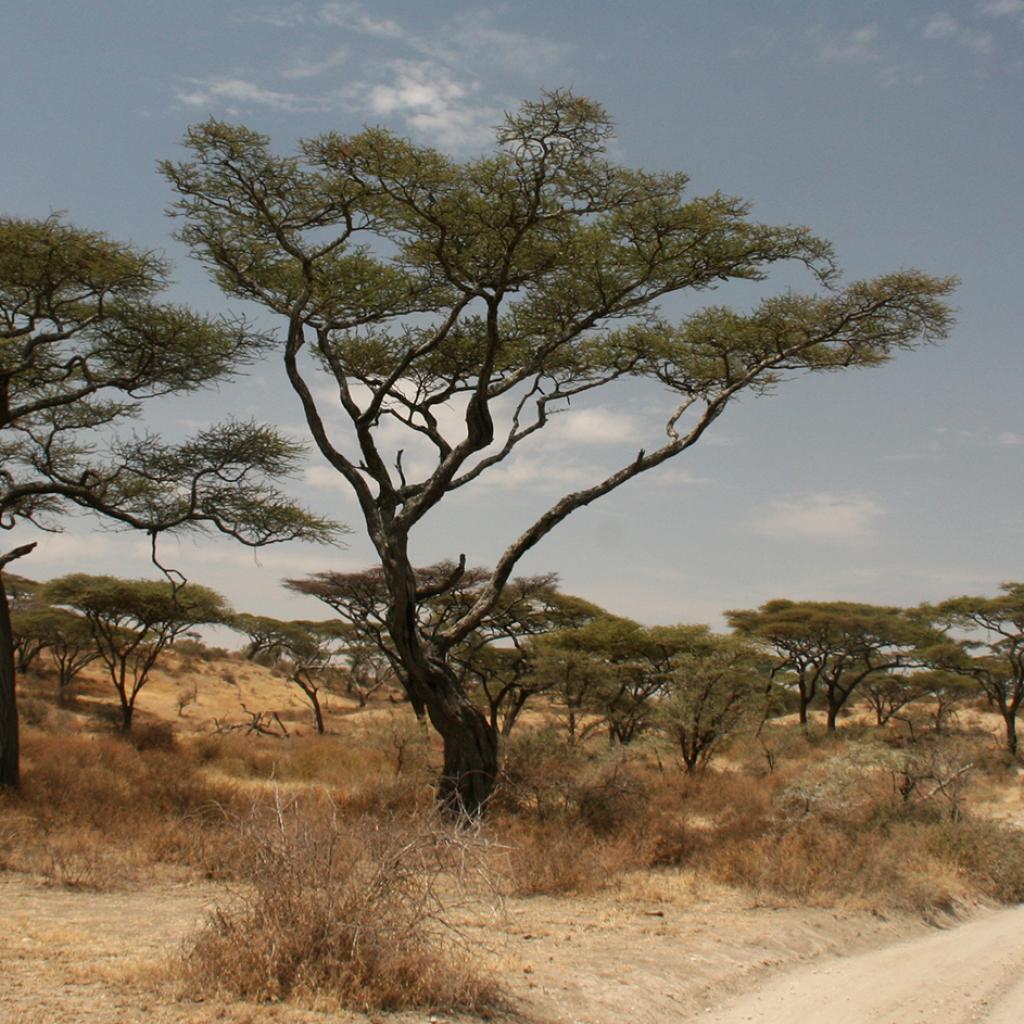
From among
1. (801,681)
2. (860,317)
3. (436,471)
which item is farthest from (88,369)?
(801,681)

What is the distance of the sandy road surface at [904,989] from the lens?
594cm

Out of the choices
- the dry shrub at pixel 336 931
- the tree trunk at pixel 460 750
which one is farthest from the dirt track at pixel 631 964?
the tree trunk at pixel 460 750

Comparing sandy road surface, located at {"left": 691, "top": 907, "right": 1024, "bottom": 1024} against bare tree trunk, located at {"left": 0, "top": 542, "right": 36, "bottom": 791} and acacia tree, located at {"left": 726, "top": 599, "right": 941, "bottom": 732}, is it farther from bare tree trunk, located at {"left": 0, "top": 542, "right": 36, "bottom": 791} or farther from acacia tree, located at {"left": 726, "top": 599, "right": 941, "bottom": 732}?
acacia tree, located at {"left": 726, "top": 599, "right": 941, "bottom": 732}

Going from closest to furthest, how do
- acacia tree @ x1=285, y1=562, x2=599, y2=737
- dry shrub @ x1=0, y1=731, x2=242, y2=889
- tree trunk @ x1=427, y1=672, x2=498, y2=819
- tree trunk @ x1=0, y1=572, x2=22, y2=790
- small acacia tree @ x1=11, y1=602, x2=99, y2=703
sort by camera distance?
dry shrub @ x1=0, y1=731, x2=242, y2=889 → tree trunk @ x1=0, y1=572, x2=22, y2=790 → tree trunk @ x1=427, y1=672, x2=498, y2=819 → acacia tree @ x1=285, y1=562, x2=599, y2=737 → small acacia tree @ x1=11, y1=602, x2=99, y2=703

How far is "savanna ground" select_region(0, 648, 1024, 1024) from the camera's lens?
5070 mm

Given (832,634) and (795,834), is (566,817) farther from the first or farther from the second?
(832,634)

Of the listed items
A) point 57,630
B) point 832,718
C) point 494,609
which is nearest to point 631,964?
point 494,609

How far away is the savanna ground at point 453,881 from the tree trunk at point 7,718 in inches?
19.1

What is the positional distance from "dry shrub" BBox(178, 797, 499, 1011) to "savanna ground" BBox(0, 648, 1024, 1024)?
0.01m

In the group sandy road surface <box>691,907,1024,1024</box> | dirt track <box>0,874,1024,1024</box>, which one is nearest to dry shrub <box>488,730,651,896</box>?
dirt track <box>0,874,1024,1024</box>

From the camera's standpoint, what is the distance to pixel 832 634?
31.7m

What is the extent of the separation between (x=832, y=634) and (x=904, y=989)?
2637cm

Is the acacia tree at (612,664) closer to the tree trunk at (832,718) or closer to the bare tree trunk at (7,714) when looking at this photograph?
the tree trunk at (832,718)

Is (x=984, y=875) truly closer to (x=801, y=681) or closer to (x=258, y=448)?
(x=258, y=448)
